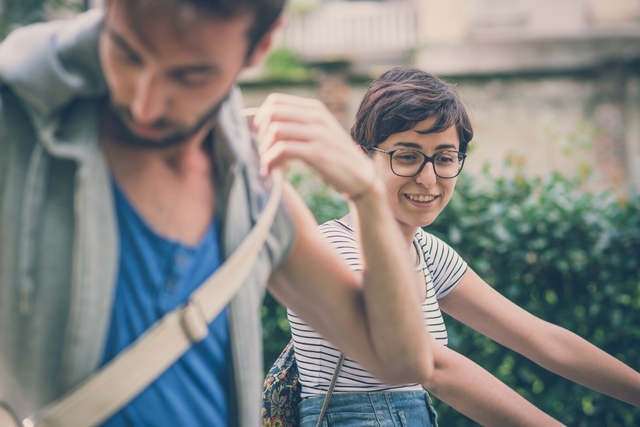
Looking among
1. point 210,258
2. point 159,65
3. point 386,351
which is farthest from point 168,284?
point 386,351

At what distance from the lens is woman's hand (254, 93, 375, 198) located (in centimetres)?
103

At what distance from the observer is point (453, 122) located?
1.95 metres

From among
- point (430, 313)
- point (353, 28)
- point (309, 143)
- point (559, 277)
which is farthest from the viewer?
point (353, 28)

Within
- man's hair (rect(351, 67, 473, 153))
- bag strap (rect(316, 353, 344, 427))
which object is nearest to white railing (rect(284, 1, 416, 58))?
man's hair (rect(351, 67, 473, 153))

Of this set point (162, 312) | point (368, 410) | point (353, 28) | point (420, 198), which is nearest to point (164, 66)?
point (162, 312)

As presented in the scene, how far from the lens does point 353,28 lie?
37.9 feet

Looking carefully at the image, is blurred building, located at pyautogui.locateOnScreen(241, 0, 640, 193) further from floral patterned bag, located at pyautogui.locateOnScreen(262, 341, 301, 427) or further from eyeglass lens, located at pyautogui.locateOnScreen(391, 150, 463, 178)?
floral patterned bag, located at pyautogui.locateOnScreen(262, 341, 301, 427)

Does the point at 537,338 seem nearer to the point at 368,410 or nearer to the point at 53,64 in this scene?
the point at 368,410

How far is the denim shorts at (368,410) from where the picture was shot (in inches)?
61.8

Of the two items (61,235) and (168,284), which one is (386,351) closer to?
(168,284)

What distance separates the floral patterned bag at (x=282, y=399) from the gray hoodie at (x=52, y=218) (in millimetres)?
925

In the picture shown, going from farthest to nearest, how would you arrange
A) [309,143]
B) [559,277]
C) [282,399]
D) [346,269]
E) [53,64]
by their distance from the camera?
[559,277] → [282,399] → [346,269] → [309,143] → [53,64]

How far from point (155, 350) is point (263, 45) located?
0.57 metres

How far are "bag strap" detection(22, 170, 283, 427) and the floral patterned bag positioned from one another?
2.66ft
